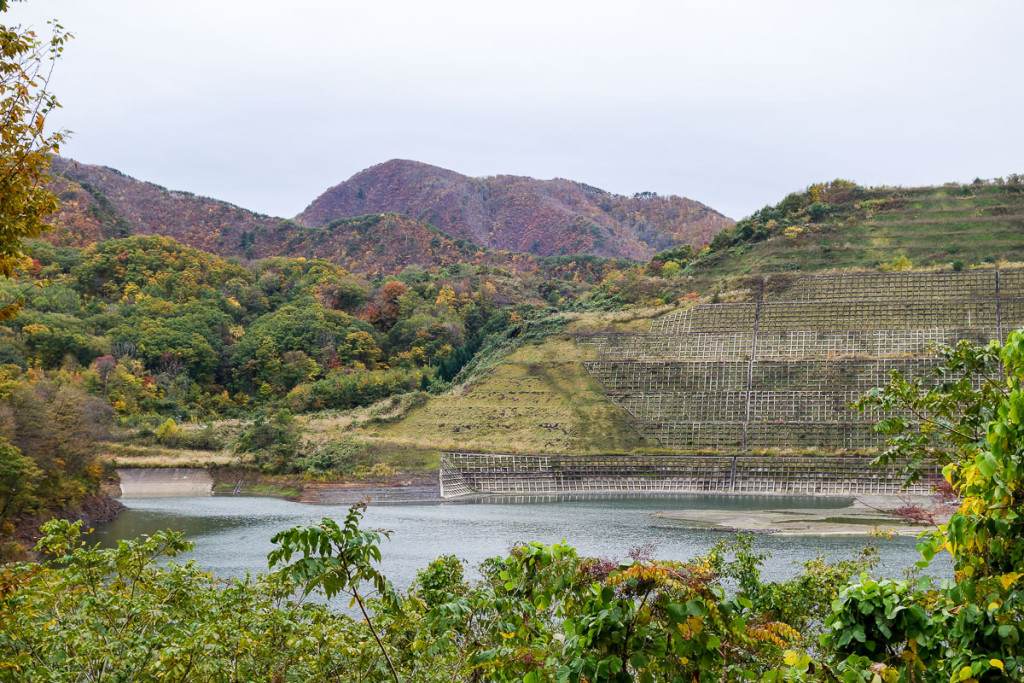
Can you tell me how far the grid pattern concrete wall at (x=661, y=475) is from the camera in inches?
1608

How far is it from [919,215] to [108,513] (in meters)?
60.5

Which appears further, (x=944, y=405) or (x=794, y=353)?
(x=794, y=353)

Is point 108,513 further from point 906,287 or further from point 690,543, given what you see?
point 906,287

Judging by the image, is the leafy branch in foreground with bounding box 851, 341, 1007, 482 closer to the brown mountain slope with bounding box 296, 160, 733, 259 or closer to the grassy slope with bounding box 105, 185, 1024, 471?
the grassy slope with bounding box 105, 185, 1024, 471

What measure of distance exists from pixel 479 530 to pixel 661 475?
1535cm

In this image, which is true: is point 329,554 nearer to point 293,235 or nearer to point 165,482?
point 165,482

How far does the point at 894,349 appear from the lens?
1914 inches

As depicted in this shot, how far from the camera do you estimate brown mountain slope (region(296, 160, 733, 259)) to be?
6289 inches

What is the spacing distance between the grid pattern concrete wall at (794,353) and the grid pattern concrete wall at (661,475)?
243cm

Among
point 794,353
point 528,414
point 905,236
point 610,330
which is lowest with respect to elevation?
point 528,414

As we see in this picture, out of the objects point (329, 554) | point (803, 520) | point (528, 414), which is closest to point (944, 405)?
point (329, 554)

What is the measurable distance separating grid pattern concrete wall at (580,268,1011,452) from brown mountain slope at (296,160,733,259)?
9849cm

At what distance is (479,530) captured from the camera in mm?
31828

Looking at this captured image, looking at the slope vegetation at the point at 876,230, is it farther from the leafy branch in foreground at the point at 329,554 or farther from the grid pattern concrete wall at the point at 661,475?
the leafy branch in foreground at the point at 329,554
